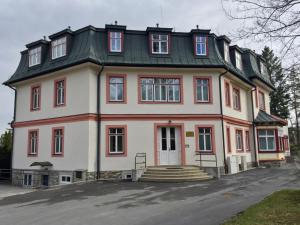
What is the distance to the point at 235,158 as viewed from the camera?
18.8 metres

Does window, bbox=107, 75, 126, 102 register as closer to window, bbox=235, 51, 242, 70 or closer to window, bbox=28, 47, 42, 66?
→ window, bbox=28, 47, 42, 66

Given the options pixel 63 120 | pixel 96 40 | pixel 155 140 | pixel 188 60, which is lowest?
pixel 155 140

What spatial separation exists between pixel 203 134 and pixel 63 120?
8.25 meters

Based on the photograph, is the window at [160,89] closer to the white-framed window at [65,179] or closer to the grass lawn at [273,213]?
the white-framed window at [65,179]

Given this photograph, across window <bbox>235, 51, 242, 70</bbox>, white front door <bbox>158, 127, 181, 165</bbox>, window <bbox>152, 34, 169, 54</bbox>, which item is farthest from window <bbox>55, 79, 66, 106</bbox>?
window <bbox>235, 51, 242, 70</bbox>

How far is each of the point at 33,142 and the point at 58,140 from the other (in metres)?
2.58

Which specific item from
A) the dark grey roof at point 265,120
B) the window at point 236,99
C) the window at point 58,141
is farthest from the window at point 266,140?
the window at point 58,141

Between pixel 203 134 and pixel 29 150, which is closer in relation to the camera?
pixel 203 134

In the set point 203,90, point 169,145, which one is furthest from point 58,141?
point 203,90

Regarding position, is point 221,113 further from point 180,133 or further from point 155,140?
point 155,140

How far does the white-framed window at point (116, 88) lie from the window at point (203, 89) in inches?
177

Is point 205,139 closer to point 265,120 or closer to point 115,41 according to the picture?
point 115,41

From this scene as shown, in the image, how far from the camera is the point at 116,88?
17.6m

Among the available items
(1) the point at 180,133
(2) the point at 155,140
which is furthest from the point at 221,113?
(2) the point at 155,140
